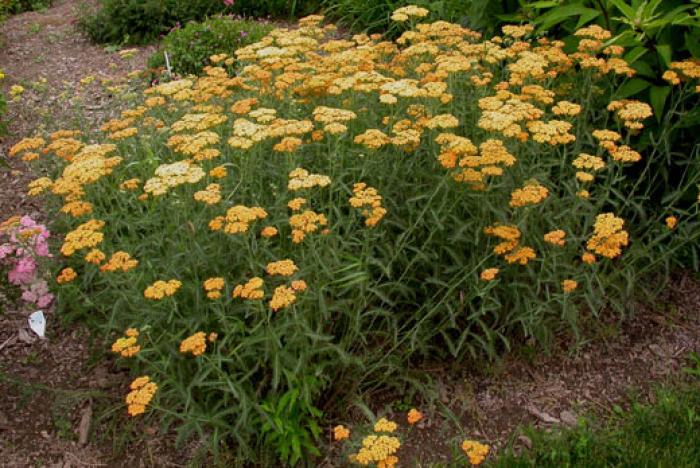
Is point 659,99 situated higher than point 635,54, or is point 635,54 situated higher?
point 635,54

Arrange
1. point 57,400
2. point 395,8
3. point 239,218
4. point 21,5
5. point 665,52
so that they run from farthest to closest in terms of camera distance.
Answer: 1. point 21,5
2. point 395,8
3. point 665,52
4. point 57,400
5. point 239,218

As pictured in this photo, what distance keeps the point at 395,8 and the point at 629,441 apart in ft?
17.3

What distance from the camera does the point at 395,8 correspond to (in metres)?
7.20

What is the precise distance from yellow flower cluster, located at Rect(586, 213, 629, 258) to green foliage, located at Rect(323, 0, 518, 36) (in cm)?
220

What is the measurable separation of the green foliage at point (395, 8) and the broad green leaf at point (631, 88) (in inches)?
45.1

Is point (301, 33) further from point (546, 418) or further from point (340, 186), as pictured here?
point (546, 418)

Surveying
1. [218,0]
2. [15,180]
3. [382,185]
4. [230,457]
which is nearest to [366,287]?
[382,185]

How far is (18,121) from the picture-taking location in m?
6.02

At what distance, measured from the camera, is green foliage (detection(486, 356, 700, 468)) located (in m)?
2.98

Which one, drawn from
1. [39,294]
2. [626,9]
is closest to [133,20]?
[39,294]

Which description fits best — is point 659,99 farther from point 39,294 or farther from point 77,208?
point 39,294

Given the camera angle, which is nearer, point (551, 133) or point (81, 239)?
point (81, 239)

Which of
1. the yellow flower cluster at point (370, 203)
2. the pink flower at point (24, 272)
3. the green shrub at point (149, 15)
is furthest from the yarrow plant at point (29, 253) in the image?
the green shrub at point (149, 15)

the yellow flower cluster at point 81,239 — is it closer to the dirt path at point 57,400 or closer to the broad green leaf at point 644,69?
the dirt path at point 57,400
